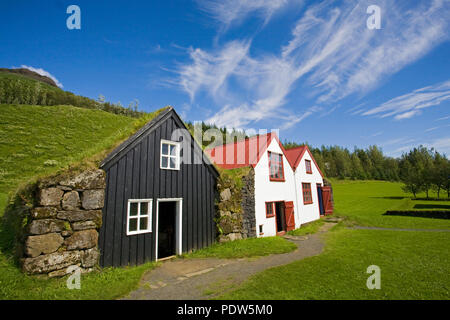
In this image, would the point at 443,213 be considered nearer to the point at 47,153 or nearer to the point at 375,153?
the point at 47,153

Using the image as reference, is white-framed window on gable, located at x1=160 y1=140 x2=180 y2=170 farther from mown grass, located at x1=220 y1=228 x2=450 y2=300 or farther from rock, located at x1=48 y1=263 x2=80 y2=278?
mown grass, located at x1=220 y1=228 x2=450 y2=300

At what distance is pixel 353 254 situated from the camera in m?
9.87

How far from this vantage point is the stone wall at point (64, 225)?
20.5 ft

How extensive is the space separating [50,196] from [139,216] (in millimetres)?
3068

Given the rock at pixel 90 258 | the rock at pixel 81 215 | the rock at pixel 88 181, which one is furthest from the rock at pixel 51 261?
the rock at pixel 88 181

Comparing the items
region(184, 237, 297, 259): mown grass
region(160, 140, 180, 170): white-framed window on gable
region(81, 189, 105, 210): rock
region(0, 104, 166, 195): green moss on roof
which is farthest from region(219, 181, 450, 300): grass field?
region(0, 104, 166, 195): green moss on roof

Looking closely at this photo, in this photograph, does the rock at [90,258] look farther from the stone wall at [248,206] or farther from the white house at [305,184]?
the white house at [305,184]

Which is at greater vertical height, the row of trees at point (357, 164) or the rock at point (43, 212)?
the row of trees at point (357, 164)

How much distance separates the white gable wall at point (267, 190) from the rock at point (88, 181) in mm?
9709

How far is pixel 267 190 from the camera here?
15.5 meters

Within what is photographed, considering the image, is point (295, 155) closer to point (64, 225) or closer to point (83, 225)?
point (83, 225)
